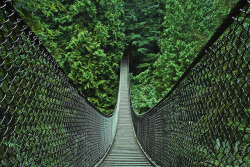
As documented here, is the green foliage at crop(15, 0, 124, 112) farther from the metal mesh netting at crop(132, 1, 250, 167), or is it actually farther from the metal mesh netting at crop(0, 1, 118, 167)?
the metal mesh netting at crop(132, 1, 250, 167)

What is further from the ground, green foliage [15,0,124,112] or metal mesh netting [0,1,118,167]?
green foliage [15,0,124,112]

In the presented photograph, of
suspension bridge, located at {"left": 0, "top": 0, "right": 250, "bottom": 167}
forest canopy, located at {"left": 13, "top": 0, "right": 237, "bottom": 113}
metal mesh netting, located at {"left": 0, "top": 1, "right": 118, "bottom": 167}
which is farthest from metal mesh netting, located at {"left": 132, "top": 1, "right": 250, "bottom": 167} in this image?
forest canopy, located at {"left": 13, "top": 0, "right": 237, "bottom": 113}

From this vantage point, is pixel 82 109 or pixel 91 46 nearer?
pixel 82 109

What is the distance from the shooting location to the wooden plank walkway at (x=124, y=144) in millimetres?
3350

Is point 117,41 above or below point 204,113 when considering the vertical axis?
above

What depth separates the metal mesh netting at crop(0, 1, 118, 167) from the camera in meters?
0.91

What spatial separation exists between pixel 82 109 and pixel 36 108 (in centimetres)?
120

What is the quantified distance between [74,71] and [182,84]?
8.52m

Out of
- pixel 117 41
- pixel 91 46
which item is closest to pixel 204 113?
pixel 91 46

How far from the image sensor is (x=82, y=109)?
7.64 feet

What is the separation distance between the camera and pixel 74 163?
192 centimetres

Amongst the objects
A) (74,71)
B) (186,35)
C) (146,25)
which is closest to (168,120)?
(186,35)

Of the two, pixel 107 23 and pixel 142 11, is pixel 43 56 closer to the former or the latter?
pixel 107 23

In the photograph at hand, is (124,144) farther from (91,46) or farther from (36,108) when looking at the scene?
(91,46)
